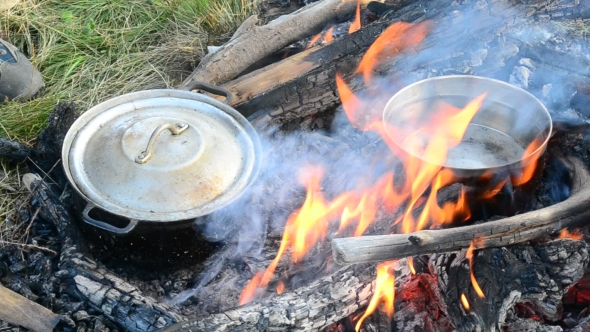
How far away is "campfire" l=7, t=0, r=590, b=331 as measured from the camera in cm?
222

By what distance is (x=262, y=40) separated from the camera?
149 inches

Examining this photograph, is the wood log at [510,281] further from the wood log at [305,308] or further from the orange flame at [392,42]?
the orange flame at [392,42]

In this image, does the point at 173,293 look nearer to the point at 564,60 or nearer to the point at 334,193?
the point at 334,193

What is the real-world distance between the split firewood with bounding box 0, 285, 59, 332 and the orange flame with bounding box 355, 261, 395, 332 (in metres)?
1.27

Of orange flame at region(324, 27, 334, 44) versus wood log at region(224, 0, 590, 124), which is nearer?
wood log at region(224, 0, 590, 124)

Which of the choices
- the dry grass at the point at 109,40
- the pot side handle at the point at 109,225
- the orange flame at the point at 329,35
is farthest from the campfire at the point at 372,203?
the dry grass at the point at 109,40

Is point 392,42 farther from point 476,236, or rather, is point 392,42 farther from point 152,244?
point 152,244

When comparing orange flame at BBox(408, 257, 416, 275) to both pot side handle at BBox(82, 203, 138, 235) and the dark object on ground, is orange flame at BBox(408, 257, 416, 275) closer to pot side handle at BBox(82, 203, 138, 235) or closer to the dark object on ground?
pot side handle at BBox(82, 203, 138, 235)

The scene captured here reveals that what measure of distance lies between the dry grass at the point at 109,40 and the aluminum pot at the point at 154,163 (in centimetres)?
133

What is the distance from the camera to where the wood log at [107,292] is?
7.24 ft

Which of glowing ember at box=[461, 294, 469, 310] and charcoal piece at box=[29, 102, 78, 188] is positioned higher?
charcoal piece at box=[29, 102, 78, 188]

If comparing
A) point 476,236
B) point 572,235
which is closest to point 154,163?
point 476,236

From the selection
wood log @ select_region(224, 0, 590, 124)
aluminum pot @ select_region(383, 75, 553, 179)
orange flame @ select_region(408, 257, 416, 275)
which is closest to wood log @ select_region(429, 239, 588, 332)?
orange flame @ select_region(408, 257, 416, 275)

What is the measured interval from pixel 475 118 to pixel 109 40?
2.86 meters
